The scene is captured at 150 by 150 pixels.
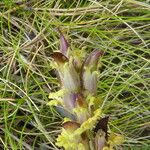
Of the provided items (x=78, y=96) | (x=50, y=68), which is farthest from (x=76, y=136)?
(x=50, y=68)

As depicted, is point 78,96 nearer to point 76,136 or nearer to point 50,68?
point 76,136

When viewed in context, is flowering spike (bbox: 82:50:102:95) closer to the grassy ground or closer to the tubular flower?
the tubular flower

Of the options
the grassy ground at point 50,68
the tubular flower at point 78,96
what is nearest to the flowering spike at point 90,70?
the tubular flower at point 78,96

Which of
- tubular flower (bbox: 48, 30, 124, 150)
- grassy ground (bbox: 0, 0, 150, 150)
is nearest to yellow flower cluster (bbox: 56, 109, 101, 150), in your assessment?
tubular flower (bbox: 48, 30, 124, 150)

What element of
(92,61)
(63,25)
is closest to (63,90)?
(92,61)

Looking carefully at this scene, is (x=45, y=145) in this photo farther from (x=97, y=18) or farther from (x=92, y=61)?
(x=92, y=61)

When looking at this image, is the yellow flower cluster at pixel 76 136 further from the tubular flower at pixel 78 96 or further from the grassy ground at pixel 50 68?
the grassy ground at pixel 50 68
